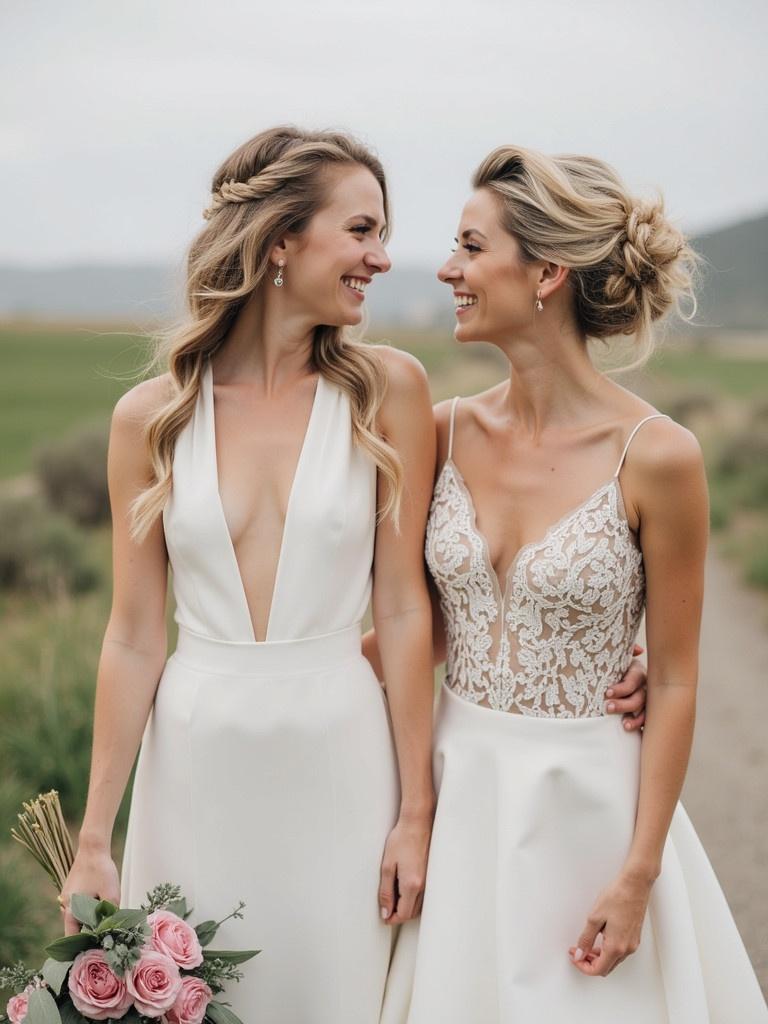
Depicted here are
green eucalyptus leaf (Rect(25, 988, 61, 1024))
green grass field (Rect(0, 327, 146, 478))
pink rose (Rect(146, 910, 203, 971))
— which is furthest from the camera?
green grass field (Rect(0, 327, 146, 478))

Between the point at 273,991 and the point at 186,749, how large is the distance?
67cm

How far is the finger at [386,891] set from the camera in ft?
9.82

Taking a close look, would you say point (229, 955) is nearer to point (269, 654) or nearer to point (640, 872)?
point (269, 654)

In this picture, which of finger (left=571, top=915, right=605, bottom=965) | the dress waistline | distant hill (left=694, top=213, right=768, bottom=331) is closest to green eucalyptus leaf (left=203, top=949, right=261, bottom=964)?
the dress waistline

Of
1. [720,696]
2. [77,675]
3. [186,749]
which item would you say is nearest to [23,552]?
[77,675]

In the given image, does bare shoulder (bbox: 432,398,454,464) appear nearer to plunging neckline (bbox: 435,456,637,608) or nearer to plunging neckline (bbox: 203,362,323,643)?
plunging neckline (bbox: 435,456,637,608)

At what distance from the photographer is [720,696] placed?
8.03m

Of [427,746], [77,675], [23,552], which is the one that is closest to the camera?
[427,746]

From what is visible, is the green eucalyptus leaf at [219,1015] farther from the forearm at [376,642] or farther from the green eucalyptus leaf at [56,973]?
the forearm at [376,642]

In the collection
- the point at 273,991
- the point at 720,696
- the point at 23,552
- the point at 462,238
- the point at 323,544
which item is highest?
the point at 462,238

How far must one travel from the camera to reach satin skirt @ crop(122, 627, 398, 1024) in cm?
292

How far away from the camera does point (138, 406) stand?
3.06m

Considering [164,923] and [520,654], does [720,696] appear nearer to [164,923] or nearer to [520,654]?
[520,654]

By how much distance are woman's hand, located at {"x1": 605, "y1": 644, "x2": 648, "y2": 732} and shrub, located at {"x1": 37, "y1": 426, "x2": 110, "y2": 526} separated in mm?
13572
